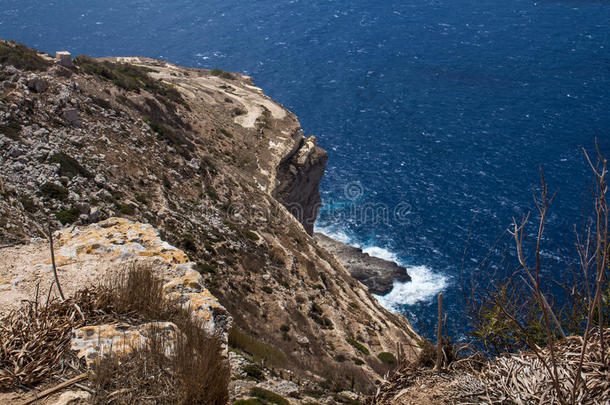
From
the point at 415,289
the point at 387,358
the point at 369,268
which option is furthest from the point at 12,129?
the point at 415,289

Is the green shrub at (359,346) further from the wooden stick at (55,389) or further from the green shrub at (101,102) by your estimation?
the green shrub at (101,102)

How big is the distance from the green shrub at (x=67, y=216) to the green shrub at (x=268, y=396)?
632 inches

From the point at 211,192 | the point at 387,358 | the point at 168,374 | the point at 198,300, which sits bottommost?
the point at 387,358

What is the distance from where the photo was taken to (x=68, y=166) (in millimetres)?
31625

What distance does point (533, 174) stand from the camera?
288 ft

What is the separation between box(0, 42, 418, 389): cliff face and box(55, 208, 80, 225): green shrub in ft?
0.46

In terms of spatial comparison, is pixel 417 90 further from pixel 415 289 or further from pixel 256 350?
pixel 256 350

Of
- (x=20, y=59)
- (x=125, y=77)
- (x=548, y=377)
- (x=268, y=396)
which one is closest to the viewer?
(x=548, y=377)

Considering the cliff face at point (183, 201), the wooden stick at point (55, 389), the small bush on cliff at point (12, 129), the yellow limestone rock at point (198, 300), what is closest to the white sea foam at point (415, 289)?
the cliff face at point (183, 201)

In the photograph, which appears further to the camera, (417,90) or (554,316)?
(417,90)

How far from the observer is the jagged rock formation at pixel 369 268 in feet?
240

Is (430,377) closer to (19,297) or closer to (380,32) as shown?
(19,297)

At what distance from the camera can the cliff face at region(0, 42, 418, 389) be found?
93.1 feet

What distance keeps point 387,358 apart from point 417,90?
306 feet
